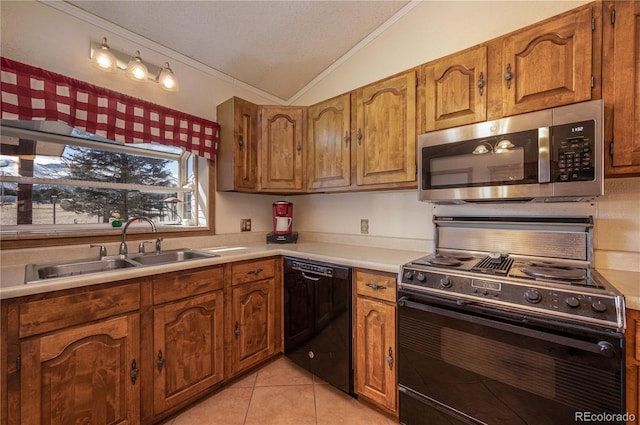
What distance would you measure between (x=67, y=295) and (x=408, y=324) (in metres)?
1.63

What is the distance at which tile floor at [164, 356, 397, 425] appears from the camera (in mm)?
1495

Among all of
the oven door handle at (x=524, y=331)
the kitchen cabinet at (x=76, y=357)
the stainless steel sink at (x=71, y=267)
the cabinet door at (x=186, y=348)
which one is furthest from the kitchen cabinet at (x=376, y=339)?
the stainless steel sink at (x=71, y=267)

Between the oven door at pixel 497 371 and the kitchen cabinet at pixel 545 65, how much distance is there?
41.9 inches

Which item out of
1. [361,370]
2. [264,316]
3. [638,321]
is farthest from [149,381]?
[638,321]

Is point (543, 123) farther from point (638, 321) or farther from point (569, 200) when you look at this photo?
point (638, 321)

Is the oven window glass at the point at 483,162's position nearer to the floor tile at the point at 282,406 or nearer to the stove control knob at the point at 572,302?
the stove control knob at the point at 572,302

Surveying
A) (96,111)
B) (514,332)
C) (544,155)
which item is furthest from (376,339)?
(96,111)

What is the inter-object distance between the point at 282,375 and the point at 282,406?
0.31 meters

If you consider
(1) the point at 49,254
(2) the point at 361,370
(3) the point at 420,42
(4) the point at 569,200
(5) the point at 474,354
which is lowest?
(2) the point at 361,370

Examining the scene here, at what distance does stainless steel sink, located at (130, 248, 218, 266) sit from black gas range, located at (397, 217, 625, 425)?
55.9 inches

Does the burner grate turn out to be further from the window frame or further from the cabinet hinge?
the window frame

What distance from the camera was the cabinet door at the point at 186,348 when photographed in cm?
141

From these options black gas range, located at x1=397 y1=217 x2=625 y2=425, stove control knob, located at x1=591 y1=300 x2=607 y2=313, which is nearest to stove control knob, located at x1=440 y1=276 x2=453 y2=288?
black gas range, located at x1=397 y1=217 x2=625 y2=425

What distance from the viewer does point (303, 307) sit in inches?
72.9
